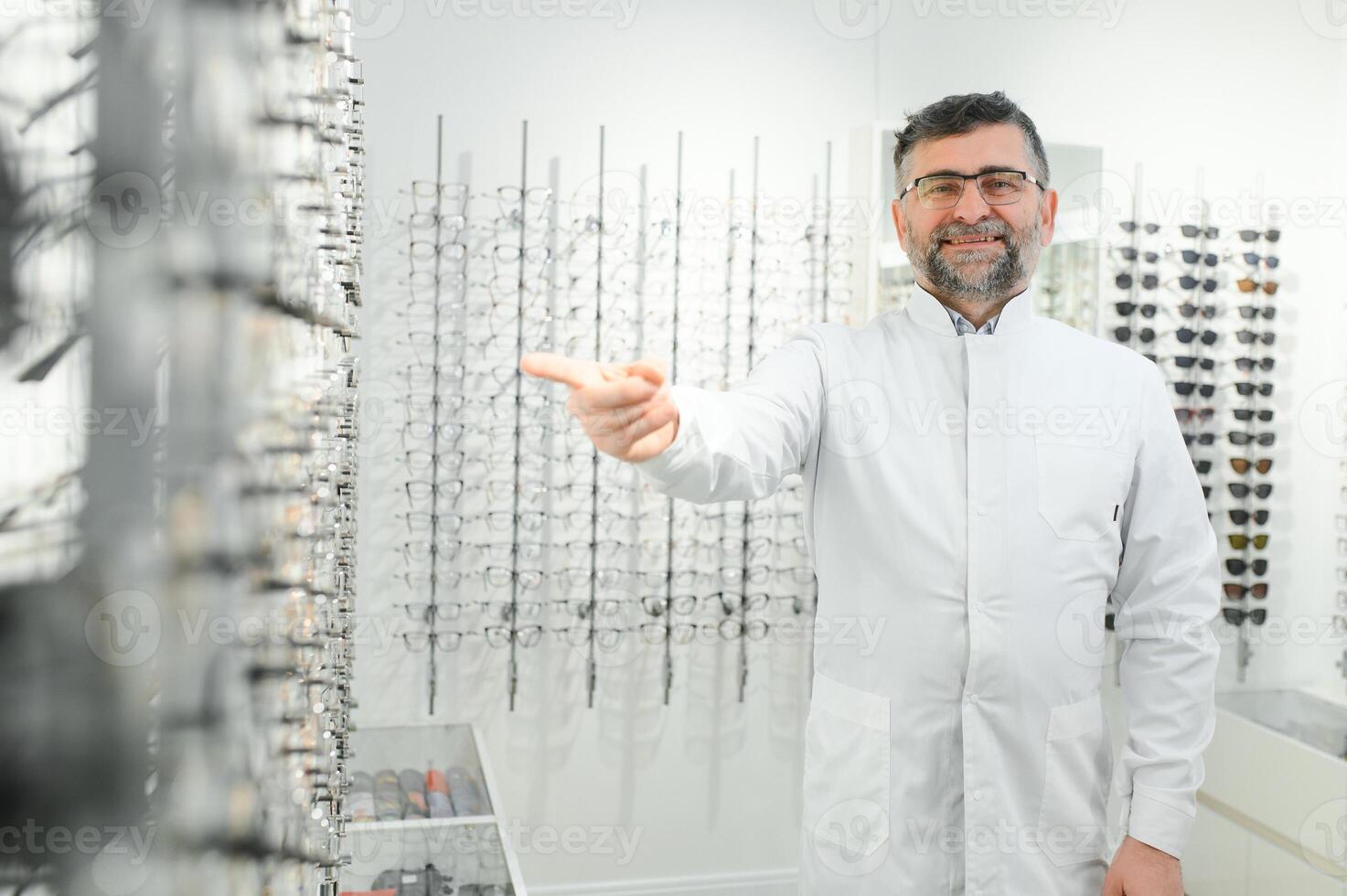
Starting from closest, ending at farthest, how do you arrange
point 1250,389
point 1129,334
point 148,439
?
point 148,439
point 1129,334
point 1250,389

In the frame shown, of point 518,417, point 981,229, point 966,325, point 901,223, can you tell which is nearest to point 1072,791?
Answer: point 966,325

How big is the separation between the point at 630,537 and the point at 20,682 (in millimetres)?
3465

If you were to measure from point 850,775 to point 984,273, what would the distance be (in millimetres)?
955

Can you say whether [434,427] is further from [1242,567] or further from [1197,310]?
[1242,567]

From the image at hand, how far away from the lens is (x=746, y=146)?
3.80 meters

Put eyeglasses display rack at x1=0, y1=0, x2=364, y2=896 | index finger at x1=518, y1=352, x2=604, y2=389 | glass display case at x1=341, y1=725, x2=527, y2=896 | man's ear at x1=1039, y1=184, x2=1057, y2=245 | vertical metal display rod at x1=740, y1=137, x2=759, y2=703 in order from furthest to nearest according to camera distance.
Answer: vertical metal display rod at x1=740, y1=137, x2=759, y2=703 → glass display case at x1=341, y1=725, x2=527, y2=896 → man's ear at x1=1039, y1=184, x2=1057, y2=245 → index finger at x1=518, y1=352, x2=604, y2=389 → eyeglasses display rack at x1=0, y1=0, x2=364, y2=896

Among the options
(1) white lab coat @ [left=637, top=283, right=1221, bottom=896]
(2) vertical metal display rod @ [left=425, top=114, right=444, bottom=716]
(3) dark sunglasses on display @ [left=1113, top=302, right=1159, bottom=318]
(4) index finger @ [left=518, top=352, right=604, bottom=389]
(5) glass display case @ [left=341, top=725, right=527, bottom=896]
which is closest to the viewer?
(4) index finger @ [left=518, top=352, right=604, bottom=389]

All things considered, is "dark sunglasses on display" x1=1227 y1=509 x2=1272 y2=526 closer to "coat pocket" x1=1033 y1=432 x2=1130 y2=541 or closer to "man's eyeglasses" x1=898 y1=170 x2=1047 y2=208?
"coat pocket" x1=1033 y1=432 x2=1130 y2=541

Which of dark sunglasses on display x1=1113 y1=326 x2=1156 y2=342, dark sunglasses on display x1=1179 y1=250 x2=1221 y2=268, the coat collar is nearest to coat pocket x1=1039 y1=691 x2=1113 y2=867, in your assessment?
the coat collar

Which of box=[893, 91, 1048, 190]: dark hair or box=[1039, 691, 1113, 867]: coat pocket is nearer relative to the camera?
box=[1039, 691, 1113, 867]: coat pocket

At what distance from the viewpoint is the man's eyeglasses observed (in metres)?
1.92

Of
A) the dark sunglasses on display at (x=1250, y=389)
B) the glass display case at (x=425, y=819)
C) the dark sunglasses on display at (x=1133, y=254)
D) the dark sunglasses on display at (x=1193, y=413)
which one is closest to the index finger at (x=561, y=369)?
the glass display case at (x=425, y=819)

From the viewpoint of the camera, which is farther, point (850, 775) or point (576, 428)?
point (576, 428)

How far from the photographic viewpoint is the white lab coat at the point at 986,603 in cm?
179
